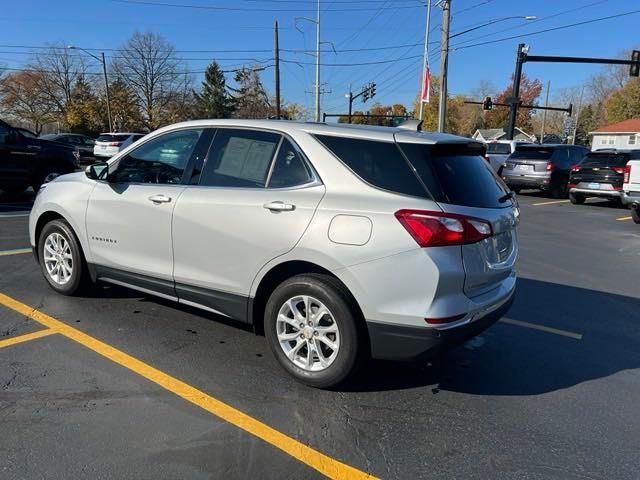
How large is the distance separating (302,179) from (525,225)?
9365 mm

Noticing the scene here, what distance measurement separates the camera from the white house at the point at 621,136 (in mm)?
68062

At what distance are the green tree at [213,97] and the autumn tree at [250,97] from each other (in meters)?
1.62

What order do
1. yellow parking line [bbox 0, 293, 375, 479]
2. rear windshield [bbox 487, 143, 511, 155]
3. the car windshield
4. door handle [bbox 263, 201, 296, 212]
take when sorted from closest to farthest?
yellow parking line [bbox 0, 293, 375, 479] → door handle [bbox 263, 201, 296, 212] → rear windshield [bbox 487, 143, 511, 155] → the car windshield

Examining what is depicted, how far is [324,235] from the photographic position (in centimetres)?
336

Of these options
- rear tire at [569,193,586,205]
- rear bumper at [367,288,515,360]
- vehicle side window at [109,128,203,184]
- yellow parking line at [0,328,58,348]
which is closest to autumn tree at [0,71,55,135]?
rear tire at [569,193,586,205]

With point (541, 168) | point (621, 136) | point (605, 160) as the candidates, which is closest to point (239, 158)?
point (605, 160)

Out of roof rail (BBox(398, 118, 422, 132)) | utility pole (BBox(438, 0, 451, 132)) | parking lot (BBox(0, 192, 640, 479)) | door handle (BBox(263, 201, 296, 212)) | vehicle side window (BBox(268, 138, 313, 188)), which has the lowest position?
parking lot (BBox(0, 192, 640, 479))

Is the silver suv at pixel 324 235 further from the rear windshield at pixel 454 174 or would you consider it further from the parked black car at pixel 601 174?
the parked black car at pixel 601 174

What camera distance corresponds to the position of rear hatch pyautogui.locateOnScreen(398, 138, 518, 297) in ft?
10.7

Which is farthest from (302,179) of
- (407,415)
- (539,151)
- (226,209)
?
(539,151)

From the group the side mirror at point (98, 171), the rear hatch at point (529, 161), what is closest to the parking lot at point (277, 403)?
the side mirror at point (98, 171)

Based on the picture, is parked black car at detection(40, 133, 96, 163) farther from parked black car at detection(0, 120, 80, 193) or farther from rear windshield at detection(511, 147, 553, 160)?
rear windshield at detection(511, 147, 553, 160)

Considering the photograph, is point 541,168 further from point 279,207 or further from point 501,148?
point 279,207

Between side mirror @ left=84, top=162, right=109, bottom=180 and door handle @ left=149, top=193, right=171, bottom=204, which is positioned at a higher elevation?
side mirror @ left=84, top=162, right=109, bottom=180
